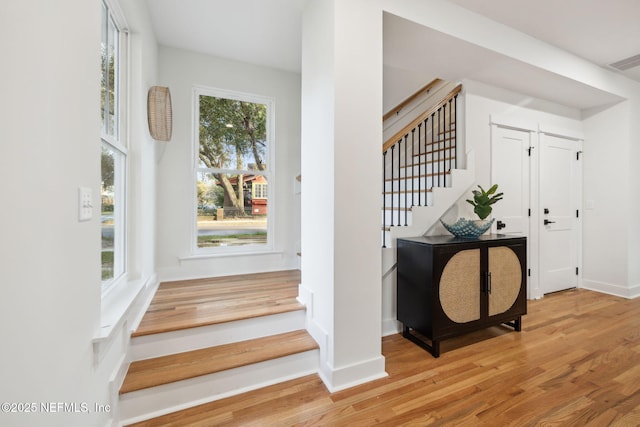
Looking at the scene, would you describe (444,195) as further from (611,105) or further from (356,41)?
(611,105)

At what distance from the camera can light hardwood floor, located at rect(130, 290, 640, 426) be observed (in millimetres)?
1580

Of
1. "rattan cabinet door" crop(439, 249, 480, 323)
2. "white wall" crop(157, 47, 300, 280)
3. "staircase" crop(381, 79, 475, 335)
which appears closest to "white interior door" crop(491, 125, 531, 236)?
"staircase" crop(381, 79, 475, 335)

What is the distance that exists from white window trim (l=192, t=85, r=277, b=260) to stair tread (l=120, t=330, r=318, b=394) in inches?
58.9

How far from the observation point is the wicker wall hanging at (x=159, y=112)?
2.36 m

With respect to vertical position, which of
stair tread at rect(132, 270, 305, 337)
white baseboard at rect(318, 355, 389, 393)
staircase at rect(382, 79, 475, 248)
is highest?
staircase at rect(382, 79, 475, 248)

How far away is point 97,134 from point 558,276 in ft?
16.7

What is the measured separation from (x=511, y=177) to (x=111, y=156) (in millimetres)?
4015

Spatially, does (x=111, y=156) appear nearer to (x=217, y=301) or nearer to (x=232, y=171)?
(x=217, y=301)

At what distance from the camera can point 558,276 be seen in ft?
12.4

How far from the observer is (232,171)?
339cm

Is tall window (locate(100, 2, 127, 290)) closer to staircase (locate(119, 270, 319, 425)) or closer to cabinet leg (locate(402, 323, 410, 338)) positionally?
staircase (locate(119, 270, 319, 425))

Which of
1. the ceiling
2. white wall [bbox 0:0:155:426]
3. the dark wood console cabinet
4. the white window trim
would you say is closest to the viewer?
white wall [bbox 0:0:155:426]

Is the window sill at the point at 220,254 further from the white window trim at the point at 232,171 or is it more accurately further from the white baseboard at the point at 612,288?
the white baseboard at the point at 612,288

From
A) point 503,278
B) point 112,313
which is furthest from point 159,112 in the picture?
point 503,278
